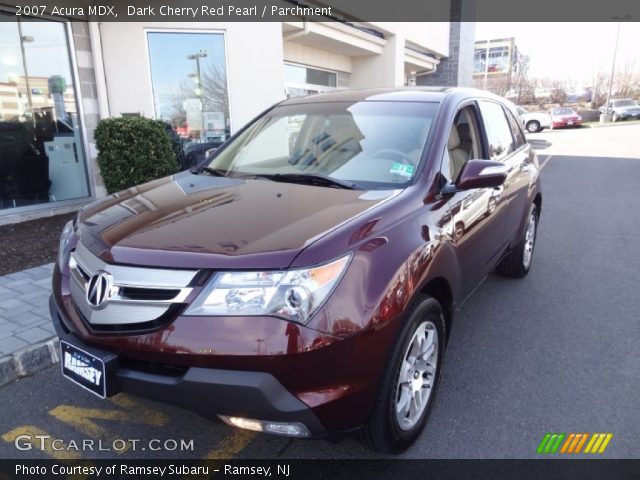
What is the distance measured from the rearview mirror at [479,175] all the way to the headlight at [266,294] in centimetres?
123

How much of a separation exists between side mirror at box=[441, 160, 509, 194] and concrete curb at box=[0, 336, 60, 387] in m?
2.84

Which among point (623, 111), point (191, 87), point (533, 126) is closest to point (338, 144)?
point (191, 87)

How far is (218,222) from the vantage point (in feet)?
7.54

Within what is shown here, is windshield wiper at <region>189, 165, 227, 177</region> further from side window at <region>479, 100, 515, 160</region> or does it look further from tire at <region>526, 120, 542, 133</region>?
tire at <region>526, 120, 542, 133</region>

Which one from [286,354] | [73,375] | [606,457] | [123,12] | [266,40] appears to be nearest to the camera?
[286,354]

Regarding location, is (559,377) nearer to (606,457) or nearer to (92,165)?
(606,457)

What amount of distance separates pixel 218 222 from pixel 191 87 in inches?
276

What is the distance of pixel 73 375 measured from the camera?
2.26 meters

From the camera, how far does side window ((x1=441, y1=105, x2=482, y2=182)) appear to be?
2.98 metres

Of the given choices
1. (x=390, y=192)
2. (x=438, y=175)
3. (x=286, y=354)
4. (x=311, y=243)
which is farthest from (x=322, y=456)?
(x=438, y=175)

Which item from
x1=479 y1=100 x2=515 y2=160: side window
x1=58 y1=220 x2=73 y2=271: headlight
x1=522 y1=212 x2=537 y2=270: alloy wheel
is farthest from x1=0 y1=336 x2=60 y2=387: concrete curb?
x1=522 y1=212 x2=537 y2=270: alloy wheel

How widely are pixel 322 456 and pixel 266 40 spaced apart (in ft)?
25.9

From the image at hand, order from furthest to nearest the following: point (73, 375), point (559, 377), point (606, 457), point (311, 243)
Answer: point (559, 377) < point (606, 457) < point (73, 375) < point (311, 243)

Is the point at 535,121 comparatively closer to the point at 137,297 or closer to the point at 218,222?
the point at 218,222
